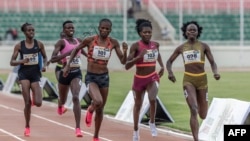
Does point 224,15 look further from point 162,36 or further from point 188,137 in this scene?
point 188,137

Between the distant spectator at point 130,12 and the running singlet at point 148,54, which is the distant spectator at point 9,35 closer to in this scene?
the distant spectator at point 130,12

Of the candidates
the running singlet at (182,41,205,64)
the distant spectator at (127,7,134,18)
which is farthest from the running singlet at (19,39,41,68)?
the distant spectator at (127,7,134,18)

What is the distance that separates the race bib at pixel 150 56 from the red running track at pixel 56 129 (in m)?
1.49

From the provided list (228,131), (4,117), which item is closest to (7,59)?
(4,117)

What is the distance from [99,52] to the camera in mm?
16500

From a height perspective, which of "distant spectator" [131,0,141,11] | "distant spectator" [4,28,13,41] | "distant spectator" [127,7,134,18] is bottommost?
"distant spectator" [4,28,13,41]

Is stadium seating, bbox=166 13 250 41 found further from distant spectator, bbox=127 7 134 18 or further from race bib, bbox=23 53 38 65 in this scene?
race bib, bbox=23 53 38 65

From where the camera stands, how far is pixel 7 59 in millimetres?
51000

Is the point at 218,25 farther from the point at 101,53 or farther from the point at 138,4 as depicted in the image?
the point at 101,53

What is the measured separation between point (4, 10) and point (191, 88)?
4235 cm

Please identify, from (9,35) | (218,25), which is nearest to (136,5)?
(218,25)

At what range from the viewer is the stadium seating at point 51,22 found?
56.5 metres

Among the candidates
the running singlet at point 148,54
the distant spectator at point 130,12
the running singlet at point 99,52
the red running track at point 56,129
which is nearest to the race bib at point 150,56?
the running singlet at point 148,54

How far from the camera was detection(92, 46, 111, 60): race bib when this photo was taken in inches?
648
